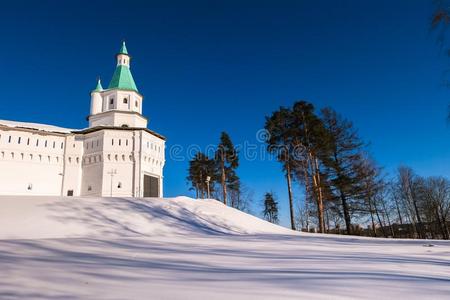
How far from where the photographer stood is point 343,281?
385cm

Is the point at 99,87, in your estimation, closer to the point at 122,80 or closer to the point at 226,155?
the point at 122,80

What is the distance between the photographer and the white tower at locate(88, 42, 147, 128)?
4200cm

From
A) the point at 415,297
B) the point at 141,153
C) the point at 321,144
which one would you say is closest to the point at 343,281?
the point at 415,297

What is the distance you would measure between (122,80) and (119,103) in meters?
4.59

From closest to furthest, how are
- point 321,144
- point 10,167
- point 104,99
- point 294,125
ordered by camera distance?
point 321,144 < point 294,125 < point 10,167 < point 104,99

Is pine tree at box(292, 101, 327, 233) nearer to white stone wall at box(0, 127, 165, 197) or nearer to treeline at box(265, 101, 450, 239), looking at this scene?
treeline at box(265, 101, 450, 239)

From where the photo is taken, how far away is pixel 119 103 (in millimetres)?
42844

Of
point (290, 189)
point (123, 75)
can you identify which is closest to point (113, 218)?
point (290, 189)

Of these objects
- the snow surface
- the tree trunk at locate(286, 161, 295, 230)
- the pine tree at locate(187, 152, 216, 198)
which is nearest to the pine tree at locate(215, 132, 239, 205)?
the pine tree at locate(187, 152, 216, 198)

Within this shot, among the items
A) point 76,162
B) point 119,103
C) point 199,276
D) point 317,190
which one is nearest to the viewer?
point 199,276

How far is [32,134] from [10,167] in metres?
5.00

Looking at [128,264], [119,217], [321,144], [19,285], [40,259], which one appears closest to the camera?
[19,285]

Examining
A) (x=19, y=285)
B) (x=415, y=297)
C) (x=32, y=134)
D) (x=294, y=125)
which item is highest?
(x=32, y=134)

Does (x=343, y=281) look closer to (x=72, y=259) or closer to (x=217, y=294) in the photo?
(x=217, y=294)
